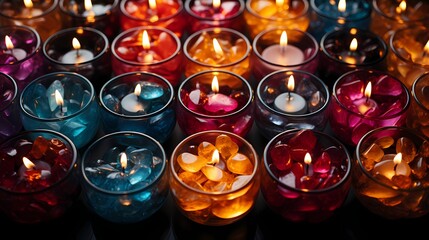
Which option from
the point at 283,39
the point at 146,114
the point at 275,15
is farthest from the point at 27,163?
the point at 275,15

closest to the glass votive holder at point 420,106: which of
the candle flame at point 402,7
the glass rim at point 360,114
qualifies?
the glass rim at point 360,114

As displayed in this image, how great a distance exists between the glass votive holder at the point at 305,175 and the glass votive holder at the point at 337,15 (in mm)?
473

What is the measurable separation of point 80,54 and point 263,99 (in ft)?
1.78

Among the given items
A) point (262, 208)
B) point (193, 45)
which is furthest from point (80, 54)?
point (262, 208)

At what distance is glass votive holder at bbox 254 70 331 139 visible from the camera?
4.54 ft

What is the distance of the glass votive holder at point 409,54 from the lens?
1521 mm

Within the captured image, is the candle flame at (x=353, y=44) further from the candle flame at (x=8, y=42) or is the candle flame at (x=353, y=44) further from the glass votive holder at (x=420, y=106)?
the candle flame at (x=8, y=42)

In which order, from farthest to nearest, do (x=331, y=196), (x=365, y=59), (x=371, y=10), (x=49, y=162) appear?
(x=371, y=10) < (x=365, y=59) < (x=49, y=162) < (x=331, y=196)

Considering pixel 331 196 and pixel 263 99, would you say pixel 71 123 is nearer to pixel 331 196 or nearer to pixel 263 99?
pixel 263 99

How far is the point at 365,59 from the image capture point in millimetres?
1603

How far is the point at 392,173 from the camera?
1.31 metres

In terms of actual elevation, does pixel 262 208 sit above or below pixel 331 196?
below

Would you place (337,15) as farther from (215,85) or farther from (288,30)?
(215,85)

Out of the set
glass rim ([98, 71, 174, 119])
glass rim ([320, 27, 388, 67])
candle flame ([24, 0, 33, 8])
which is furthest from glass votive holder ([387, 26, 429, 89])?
candle flame ([24, 0, 33, 8])
